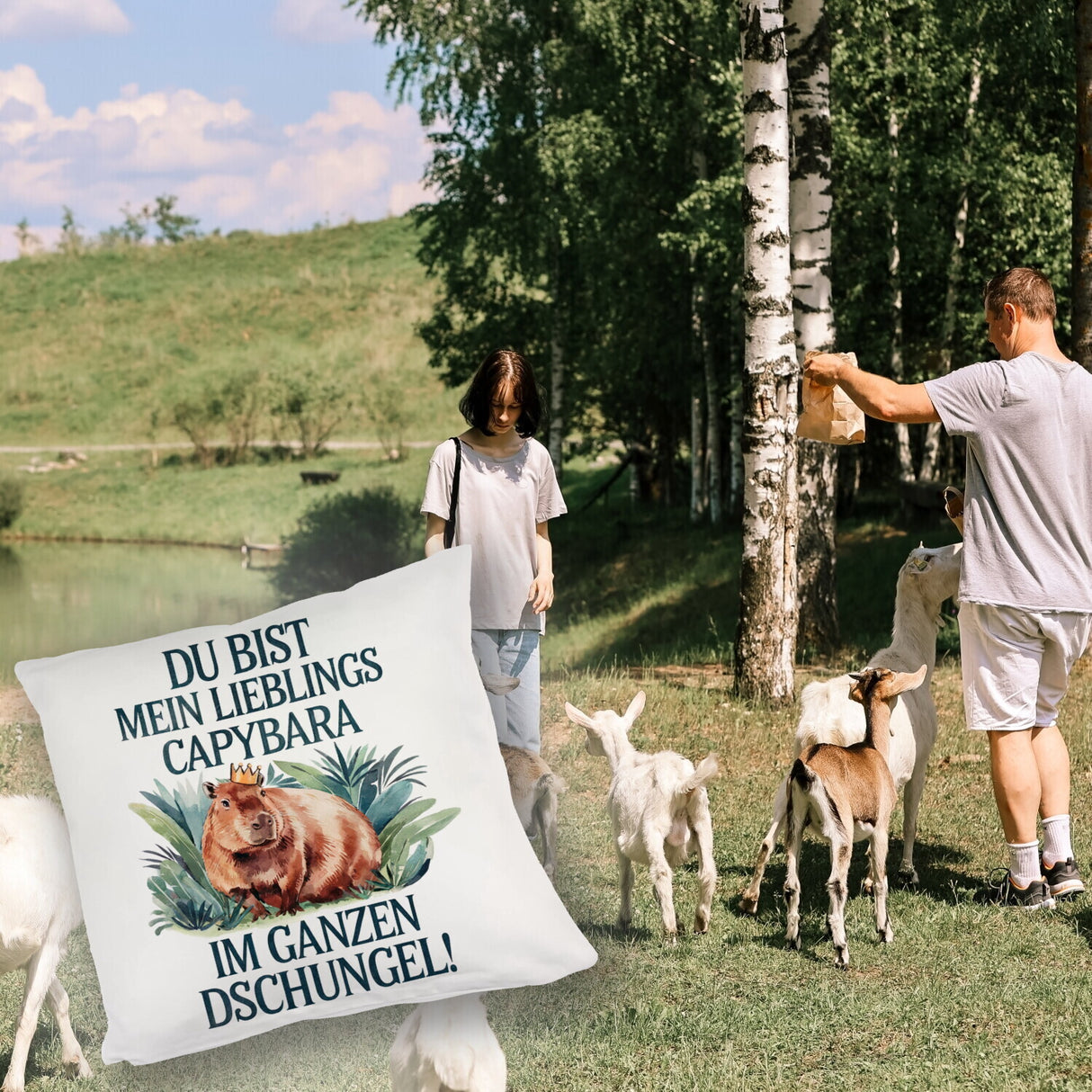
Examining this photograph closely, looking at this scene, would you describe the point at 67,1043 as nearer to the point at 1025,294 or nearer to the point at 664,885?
the point at 664,885

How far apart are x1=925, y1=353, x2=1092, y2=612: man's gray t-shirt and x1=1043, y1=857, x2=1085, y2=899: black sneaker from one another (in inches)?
42.7

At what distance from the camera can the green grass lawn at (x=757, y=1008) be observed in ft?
11.7

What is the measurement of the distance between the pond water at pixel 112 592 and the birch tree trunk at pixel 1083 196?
1243 cm

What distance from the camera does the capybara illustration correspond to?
3.08 metres

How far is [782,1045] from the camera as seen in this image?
3.73 m

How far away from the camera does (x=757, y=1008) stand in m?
3.97

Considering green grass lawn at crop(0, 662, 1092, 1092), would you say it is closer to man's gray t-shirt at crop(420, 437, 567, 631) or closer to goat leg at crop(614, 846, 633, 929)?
goat leg at crop(614, 846, 633, 929)

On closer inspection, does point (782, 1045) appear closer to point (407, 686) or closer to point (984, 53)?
point (407, 686)

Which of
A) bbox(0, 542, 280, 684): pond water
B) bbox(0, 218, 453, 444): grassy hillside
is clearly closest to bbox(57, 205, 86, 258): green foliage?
bbox(0, 218, 453, 444): grassy hillside

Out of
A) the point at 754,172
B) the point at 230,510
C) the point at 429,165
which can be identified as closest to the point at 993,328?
the point at 754,172

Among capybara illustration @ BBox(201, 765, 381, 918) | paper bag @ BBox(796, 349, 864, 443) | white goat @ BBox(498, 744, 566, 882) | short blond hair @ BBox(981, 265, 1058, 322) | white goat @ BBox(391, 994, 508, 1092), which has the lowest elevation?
white goat @ BBox(391, 994, 508, 1092)

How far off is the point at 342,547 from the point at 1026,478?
19.3 metres

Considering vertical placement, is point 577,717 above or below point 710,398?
below

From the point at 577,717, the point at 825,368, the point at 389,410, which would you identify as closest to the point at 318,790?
the point at 577,717
